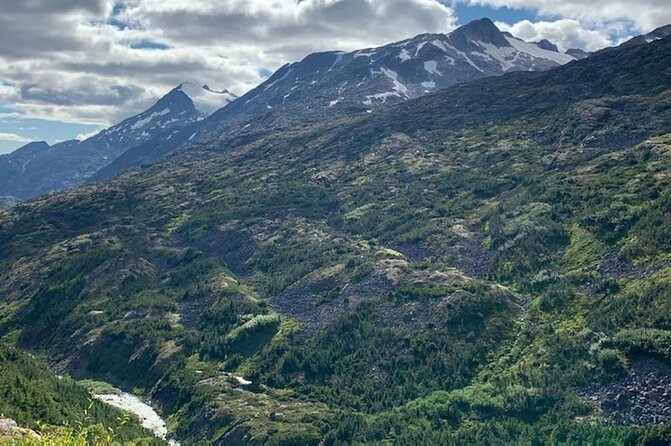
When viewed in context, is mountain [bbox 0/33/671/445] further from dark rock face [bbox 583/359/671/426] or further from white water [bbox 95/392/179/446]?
white water [bbox 95/392/179/446]

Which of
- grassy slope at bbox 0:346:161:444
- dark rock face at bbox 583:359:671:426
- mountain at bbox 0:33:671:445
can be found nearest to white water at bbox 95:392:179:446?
mountain at bbox 0:33:671:445

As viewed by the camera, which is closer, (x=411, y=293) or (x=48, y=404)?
(x=48, y=404)

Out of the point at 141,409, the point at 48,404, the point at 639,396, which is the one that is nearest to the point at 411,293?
the point at 639,396

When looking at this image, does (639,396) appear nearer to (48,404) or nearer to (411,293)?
(411,293)

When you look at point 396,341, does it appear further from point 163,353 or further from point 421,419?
point 163,353

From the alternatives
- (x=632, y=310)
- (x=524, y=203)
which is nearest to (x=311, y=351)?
(x=632, y=310)

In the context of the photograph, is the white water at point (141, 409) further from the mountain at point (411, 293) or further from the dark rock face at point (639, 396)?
the dark rock face at point (639, 396)

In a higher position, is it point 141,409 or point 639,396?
point 639,396
